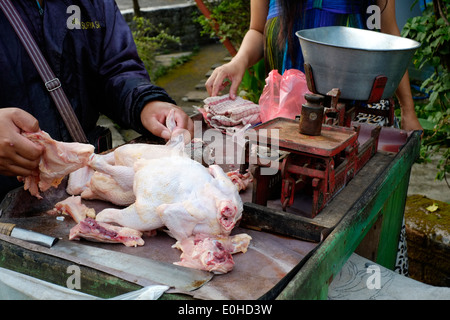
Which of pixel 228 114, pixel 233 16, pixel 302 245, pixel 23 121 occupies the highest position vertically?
pixel 23 121

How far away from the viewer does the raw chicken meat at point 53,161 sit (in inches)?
79.1

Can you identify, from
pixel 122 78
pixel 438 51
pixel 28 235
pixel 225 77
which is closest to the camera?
pixel 28 235

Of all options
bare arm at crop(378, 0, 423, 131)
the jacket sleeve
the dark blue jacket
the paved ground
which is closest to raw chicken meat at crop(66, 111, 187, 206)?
the dark blue jacket

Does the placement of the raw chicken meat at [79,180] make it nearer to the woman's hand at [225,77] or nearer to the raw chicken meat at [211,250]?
the raw chicken meat at [211,250]

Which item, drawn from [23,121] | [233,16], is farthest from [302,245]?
[233,16]

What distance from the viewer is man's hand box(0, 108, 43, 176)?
5.99 ft

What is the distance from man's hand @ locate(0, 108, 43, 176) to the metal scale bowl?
3.32 ft

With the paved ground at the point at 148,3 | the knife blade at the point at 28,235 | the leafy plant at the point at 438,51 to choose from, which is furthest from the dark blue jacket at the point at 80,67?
the paved ground at the point at 148,3

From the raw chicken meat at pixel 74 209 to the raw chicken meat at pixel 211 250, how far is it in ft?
1.63

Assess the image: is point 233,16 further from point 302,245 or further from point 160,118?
point 302,245

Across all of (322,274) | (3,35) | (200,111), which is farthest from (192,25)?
(322,274)

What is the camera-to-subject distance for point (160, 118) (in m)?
2.67

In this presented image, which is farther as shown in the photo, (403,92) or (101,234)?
(403,92)

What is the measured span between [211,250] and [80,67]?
1.57m
